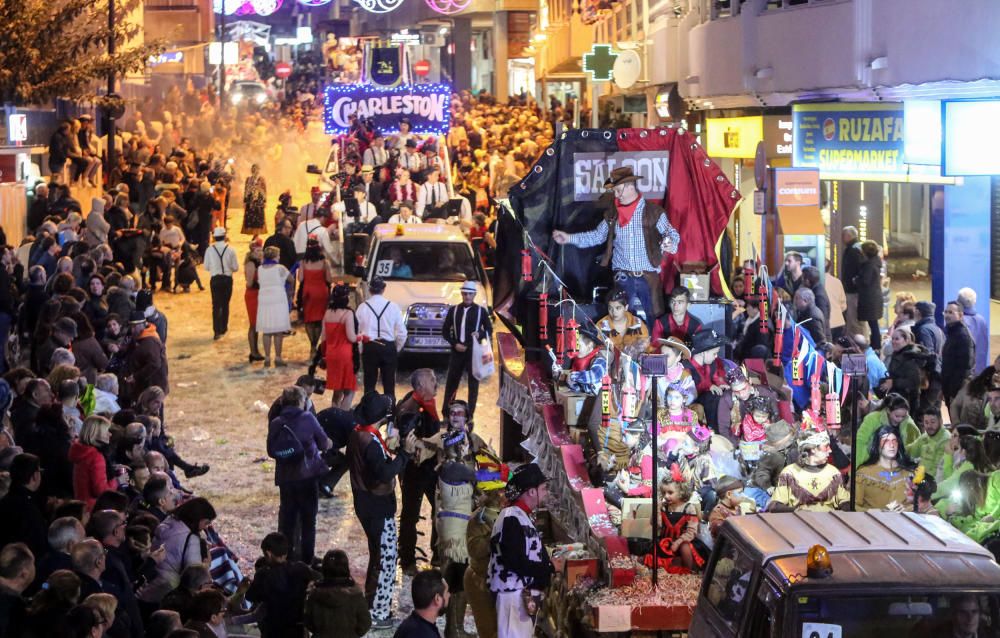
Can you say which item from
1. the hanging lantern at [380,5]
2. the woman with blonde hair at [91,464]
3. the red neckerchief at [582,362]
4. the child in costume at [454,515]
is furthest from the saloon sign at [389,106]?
the child in costume at [454,515]

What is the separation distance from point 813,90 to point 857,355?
1189cm

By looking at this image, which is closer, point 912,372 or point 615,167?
point 912,372

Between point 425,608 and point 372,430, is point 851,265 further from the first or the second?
point 425,608

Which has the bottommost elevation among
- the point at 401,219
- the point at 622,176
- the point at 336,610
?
the point at 336,610

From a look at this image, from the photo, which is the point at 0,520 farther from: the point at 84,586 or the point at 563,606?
the point at 563,606

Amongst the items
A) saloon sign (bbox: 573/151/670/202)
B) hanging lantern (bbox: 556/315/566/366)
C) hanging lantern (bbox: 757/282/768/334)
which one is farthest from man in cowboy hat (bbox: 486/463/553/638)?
saloon sign (bbox: 573/151/670/202)

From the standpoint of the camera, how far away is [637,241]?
14453mm

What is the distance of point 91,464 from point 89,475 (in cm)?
8

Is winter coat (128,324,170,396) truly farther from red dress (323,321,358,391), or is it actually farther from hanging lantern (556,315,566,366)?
hanging lantern (556,315,566,366)

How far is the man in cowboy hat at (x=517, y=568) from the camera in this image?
980 cm

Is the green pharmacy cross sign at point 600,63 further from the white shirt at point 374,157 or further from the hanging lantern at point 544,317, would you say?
the hanging lantern at point 544,317

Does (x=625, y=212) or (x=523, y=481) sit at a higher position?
(x=625, y=212)

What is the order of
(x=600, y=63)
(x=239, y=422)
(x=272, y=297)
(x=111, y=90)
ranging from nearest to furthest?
1. (x=239, y=422)
2. (x=272, y=297)
3. (x=600, y=63)
4. (x=111, y=90)

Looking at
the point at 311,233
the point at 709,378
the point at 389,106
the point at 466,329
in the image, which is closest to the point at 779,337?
the point at 709,378
